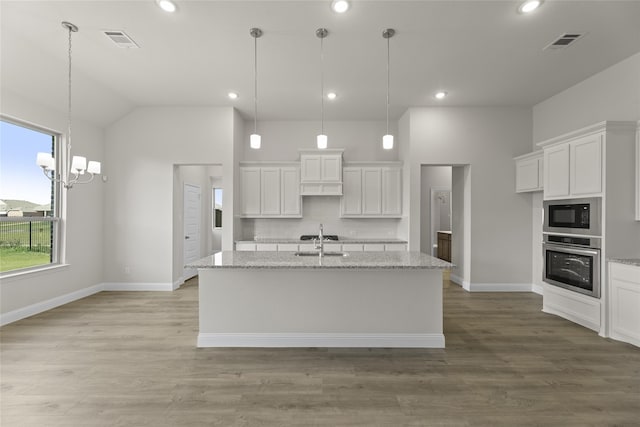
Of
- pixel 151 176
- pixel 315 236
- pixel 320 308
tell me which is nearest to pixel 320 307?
pixel 320 308

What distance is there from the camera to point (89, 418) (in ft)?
6.74

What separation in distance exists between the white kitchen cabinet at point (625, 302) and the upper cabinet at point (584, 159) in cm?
85

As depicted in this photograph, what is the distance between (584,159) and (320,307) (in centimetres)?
345

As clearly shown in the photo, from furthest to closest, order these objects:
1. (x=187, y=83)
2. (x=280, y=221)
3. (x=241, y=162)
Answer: (x=280, y=221) → (x=241, y=162) → (x=187, y=83)

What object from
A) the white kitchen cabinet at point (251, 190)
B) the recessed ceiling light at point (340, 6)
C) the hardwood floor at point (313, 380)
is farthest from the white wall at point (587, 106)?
the white kitchen cabinet at point (251, 190)

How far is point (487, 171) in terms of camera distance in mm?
5379

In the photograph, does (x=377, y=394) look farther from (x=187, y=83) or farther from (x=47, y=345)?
(x=187, y=83)

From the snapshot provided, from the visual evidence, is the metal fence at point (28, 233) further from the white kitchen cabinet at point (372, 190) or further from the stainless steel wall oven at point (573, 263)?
the stainless steel wall oven at point (573, 263)

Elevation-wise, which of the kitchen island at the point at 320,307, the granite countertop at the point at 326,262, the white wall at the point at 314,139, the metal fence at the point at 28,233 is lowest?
the kitchen island at the point at 320,307

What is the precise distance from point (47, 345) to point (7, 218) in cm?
177

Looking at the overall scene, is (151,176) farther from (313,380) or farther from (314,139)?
(313,380)

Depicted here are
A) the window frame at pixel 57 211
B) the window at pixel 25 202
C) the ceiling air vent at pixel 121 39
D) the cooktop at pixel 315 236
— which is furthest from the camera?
the cooktop at pixel 315 236

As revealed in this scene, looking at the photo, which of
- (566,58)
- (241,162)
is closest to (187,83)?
(241,162)

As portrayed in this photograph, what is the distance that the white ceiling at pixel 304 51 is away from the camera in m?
2.89
